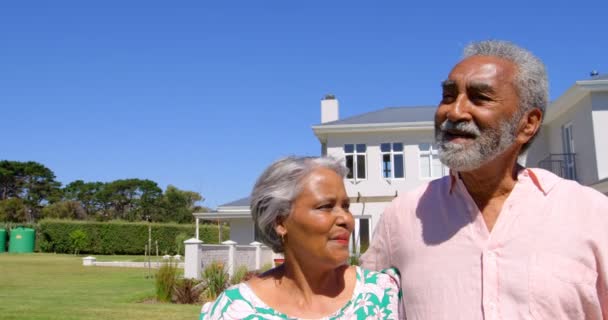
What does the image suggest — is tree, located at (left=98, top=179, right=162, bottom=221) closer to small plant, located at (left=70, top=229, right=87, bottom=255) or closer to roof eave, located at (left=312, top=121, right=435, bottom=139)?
small plant, located at (left=70, top=229, right=87, bottom=255)

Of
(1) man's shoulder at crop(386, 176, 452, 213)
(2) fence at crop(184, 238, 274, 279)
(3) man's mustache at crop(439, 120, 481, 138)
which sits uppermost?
(3) man's mustache at crop(439, 120, 481, 138)

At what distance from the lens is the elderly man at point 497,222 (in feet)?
6.50

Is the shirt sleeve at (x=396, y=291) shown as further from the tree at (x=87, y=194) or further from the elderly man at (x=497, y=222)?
the tree at (x=87, y=194)

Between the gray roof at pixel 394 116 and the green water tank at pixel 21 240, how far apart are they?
33.7 metres

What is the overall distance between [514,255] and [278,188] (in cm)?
98

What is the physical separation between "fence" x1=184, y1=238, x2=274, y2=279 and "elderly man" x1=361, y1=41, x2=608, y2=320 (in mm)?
12730

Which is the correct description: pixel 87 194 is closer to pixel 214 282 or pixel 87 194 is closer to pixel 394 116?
pixel 394 116

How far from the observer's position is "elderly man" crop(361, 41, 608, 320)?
1982mm

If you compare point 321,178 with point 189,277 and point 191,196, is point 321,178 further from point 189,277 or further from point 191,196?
point 191,196

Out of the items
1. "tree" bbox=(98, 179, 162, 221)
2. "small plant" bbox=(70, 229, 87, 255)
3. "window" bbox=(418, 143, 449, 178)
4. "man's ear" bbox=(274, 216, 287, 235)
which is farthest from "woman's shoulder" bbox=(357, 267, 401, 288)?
"tree" bbox=(98, 179, 162, 221)

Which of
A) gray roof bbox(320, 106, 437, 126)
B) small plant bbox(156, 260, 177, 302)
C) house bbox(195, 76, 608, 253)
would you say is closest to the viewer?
small plant bbox(156, 260, 177, 302)

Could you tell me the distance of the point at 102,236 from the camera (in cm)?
4919

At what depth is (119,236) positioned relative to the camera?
49.5 metres

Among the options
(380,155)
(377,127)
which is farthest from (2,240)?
(377,127)
